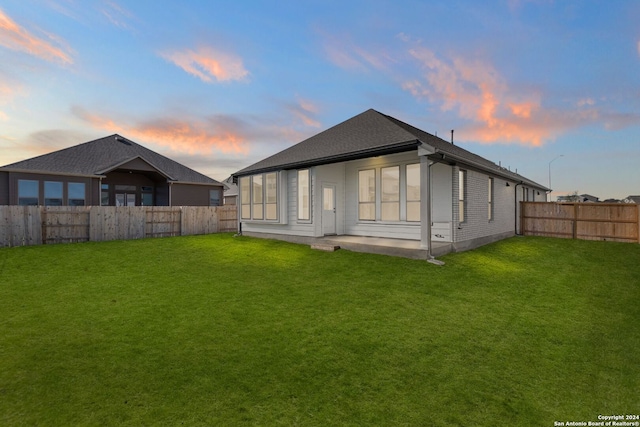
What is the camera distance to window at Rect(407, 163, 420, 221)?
1123 centimetres

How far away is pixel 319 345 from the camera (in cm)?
429

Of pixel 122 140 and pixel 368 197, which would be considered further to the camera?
pixel 122 140

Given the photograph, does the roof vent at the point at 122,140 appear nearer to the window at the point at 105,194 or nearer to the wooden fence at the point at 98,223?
the window at the point at 105,194

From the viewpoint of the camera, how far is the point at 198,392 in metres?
3.17

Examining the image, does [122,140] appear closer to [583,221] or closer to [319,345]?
[319,345]

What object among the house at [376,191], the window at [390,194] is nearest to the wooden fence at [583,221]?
the house at [376,191]

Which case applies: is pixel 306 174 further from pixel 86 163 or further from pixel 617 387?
pixel 86 163

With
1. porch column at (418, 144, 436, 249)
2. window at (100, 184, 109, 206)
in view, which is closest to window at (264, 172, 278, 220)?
porch column at (418, 144, 436, 249)

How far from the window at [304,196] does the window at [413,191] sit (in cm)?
411

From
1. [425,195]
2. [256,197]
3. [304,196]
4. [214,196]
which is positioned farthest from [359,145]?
[214,196]

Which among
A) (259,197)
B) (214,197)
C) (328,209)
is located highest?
(214,197)

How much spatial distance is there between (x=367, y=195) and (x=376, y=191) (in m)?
0.50

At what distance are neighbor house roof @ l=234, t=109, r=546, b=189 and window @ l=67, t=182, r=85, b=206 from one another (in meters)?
13.2

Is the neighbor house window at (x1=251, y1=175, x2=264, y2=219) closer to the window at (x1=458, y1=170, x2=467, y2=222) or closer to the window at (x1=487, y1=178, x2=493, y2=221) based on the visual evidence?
the window at (x1=458, y1=170, x2=467, y2=222)
